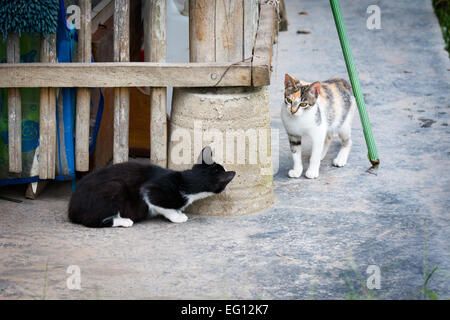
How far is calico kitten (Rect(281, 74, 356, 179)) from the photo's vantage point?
4441mm

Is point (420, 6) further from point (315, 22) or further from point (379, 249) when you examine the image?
point (379, 249)

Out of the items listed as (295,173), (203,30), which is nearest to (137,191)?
(203,30)

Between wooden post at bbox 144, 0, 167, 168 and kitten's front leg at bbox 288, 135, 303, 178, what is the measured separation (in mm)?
1028

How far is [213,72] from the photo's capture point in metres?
3.83

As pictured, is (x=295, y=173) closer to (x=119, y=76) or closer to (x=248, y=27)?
(x=248, y=27)

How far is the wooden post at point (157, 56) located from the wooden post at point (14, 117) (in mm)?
832

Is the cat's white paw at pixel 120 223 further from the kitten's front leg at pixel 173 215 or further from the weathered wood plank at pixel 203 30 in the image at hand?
the weathered wood plank at pixel 203 30

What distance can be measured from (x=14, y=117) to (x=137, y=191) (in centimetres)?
101

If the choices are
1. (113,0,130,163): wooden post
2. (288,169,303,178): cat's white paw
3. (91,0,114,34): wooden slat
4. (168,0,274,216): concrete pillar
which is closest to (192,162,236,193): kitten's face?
(168,0,274,216): concrete pillar

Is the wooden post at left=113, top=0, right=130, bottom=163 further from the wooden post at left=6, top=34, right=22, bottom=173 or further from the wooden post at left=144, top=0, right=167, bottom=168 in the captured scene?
the wooden post at left=6, top=34, right=22, bottom=173

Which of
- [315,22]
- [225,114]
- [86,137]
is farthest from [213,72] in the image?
[315,22]

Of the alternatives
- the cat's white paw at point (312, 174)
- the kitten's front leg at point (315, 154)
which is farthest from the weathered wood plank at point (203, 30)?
the cat's white paw at point (312, 174)

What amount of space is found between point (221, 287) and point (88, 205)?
1.12 meters

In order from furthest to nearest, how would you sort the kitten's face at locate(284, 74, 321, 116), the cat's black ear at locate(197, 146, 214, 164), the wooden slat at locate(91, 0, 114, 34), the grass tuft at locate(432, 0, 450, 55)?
the grass tuft at locate(432, 0, 450, 55) < the wooden slat at locate(91, 0, 114, 34) < the kitten's face at locate(284, 74, 321, 116) < the cat's black ear at locate(197, 146, 214, 164)
